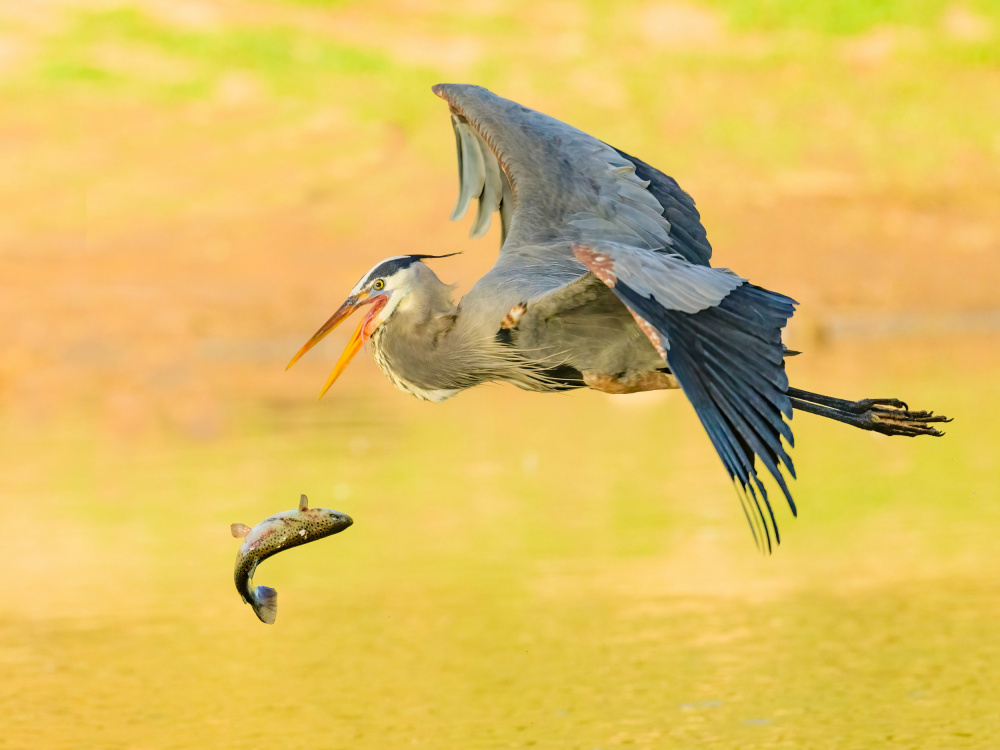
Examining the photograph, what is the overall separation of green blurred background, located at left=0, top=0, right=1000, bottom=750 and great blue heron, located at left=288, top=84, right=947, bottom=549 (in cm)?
185

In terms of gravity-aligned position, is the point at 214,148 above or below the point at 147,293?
above

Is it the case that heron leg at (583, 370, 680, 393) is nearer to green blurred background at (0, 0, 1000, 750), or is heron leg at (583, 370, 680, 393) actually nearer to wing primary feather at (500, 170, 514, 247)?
wing primary feather at (500, 170, 514, 247)

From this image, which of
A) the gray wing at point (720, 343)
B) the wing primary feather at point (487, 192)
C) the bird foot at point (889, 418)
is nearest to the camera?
the gray wing at point (720, 343)

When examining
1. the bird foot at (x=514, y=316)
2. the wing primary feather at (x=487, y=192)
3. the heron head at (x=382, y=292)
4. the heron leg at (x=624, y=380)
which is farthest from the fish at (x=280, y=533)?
the wing primary feather at (x=487, y=192)

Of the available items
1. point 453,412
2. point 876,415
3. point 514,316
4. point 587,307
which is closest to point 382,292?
point 514,316

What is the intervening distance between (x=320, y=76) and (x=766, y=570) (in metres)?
21.8

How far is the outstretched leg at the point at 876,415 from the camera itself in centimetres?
647

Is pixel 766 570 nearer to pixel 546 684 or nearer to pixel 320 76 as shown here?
pixel 546 684

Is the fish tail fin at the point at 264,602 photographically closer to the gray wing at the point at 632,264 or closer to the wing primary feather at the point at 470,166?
the gray wing at the point at 632,264

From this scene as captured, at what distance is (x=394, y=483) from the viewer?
12531 millimetres

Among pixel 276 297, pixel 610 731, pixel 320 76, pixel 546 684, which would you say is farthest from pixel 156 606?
pixel 320 76

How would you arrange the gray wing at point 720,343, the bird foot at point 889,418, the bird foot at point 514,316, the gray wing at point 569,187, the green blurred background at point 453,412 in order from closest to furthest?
1. the gray wing at point 720,343
2. the bird foot at point 514,316
3. the gray wing at point 569,187
4. the bird foot at point 889,418
5. the green blurred background at point 453,412

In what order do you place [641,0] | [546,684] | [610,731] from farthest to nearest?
[641,0] < [546,684] < [610,731]

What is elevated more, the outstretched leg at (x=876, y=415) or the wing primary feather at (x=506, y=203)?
the wing primary feather at (x=506, y=203)
